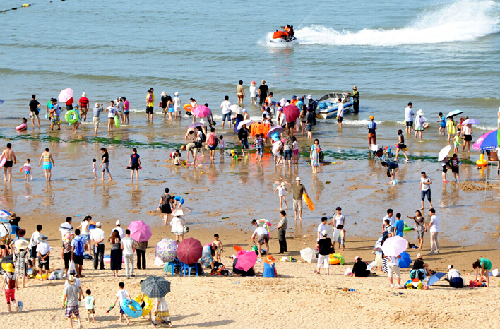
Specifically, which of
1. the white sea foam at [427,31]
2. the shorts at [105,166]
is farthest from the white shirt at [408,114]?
the white sea foam at [427,31]

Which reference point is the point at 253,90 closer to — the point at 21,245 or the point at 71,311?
the point at 21,245

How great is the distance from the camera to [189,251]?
14.2 m

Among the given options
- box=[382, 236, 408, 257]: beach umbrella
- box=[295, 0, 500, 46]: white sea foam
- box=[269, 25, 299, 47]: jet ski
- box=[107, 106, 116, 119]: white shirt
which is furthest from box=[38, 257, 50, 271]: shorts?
box=[295, 0, 500, 46]: white sea foam

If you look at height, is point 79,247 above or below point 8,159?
below

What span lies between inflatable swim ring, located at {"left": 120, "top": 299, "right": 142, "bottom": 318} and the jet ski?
146 feet

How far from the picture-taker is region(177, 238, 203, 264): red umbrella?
46.7 ft

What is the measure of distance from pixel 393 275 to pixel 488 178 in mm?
9328

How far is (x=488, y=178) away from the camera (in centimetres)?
2205

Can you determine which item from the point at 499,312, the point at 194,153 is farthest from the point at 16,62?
the point at 499,312

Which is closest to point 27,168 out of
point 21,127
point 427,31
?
point 21,127

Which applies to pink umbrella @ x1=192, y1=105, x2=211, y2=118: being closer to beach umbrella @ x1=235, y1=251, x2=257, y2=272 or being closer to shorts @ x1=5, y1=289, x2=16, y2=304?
beach umbrella @ x1=235, y1=251, x2=257, y2=272

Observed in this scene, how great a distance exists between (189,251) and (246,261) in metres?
1.30

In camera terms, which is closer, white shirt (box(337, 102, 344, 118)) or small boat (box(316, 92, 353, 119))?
white shirt (box(337, 102, 344, 118))

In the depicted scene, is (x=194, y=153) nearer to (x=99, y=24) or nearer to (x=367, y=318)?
(x=367, y=318)
